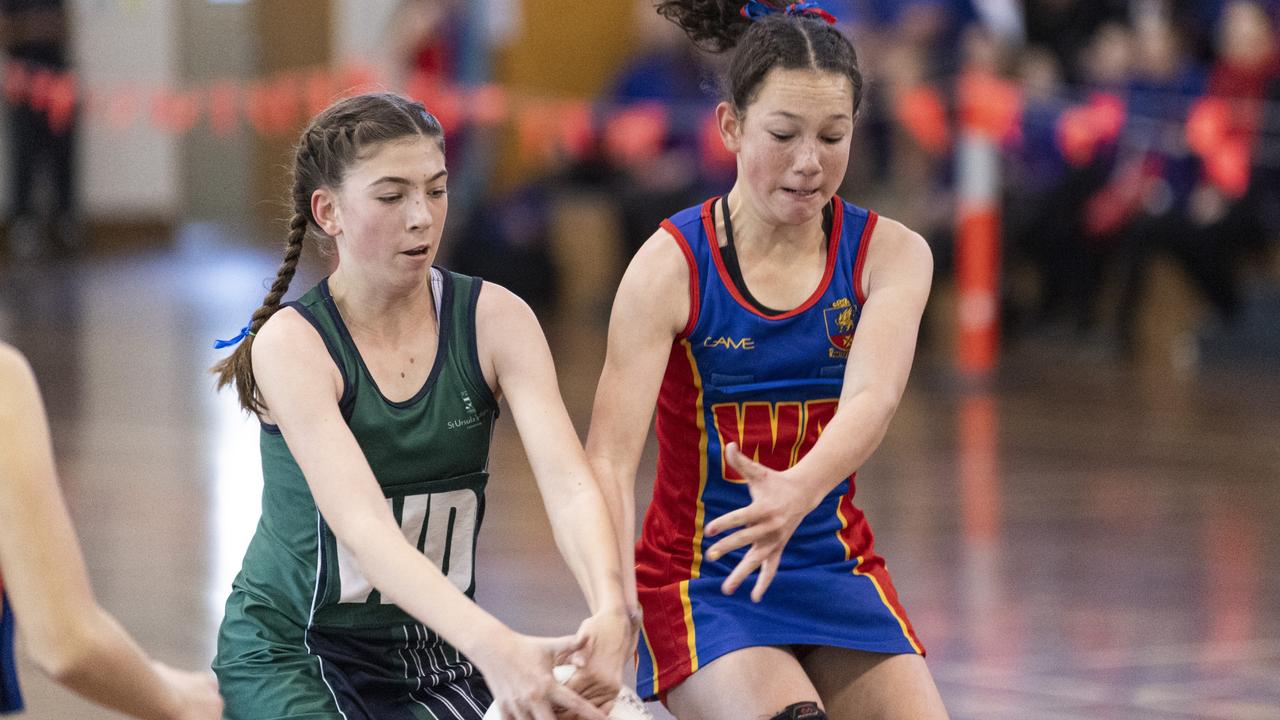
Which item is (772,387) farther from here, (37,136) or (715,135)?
(37,136)

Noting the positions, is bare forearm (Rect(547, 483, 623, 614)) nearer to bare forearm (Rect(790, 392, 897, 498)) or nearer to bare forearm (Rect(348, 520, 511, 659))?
bare forearm (Rect(348, 520, 511, 659))

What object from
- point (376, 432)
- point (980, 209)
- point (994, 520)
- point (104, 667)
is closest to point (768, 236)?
point (376, 432)

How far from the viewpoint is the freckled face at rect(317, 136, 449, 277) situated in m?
2.42

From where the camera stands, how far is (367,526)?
2.29m

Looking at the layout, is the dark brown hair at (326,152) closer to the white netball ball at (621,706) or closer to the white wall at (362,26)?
the white netball ball at (621,706)

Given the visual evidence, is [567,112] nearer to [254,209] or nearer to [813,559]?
[254,209]

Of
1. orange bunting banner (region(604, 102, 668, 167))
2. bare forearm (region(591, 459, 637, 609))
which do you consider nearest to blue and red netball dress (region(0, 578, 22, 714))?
bare forearm (region(591, 459, 637, 609))

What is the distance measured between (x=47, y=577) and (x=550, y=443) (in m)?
0.86

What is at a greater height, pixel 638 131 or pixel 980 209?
pixel 638 131

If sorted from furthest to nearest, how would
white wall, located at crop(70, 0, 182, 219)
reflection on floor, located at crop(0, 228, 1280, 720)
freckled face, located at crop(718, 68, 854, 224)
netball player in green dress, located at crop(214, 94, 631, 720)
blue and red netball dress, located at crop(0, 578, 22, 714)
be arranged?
1. white wall, located at crop(70, 0, 182, 219)
2. reflection on floor, located at crop(0, 228, 1280, 720)
3. freckled face, located at crop(718, 68, 854, 224)
4. netball player in green dress, located at crop(214, 94, 631, 720)
5. blue and red netball dress, located at crop(0, 578, 22, 714)

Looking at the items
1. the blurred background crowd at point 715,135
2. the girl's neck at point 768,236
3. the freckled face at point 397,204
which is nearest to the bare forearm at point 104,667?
the freckled face at point 397,204

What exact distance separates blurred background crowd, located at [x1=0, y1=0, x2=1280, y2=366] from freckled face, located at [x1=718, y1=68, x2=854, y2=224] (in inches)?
124

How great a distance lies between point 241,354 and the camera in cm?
249

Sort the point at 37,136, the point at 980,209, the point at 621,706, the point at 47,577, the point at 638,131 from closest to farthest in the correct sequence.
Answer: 1. the point at 47,577
2. the point at 621,706
3. the point at 980,209
4. the point at 638,131
5. the point at 37,136
